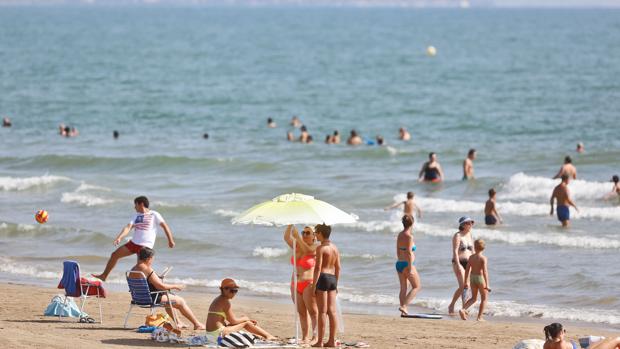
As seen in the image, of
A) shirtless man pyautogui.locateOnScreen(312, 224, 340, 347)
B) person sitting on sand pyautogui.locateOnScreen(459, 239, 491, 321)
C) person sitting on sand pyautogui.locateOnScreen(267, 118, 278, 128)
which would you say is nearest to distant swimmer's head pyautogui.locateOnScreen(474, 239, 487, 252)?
person sitting on sand pyautogui.locateOnScreen(459, 239, 491, 321)

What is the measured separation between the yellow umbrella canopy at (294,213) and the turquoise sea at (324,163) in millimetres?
4285

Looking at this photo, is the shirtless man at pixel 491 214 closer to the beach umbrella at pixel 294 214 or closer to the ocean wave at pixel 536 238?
the ocean wave at pixel 536 238

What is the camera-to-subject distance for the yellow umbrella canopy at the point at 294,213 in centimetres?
1114

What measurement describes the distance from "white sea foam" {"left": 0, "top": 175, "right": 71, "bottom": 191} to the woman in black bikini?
1526 cm

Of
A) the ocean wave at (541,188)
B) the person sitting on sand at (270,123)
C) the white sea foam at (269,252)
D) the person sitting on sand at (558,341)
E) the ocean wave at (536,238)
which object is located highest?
the person sitting on sand at (270,123)

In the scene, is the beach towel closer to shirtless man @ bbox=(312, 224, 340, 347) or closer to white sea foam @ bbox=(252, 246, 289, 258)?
shirtless man @ bbox=(312, 224, 340, 347)

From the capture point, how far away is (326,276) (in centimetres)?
1112

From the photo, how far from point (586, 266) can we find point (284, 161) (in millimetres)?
15598

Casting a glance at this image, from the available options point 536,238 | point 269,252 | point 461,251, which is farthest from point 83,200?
point 461,251

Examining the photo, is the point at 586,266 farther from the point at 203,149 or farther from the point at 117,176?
the point at 203,149

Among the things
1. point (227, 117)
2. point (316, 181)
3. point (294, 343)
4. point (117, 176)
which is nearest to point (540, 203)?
point (316, 181)

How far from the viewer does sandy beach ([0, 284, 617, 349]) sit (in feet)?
37.6

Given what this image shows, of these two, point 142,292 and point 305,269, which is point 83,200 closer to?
point 142,292

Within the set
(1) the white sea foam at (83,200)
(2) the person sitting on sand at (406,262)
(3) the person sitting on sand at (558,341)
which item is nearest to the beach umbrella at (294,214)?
(3) the person sitting on sand at (558,341)
